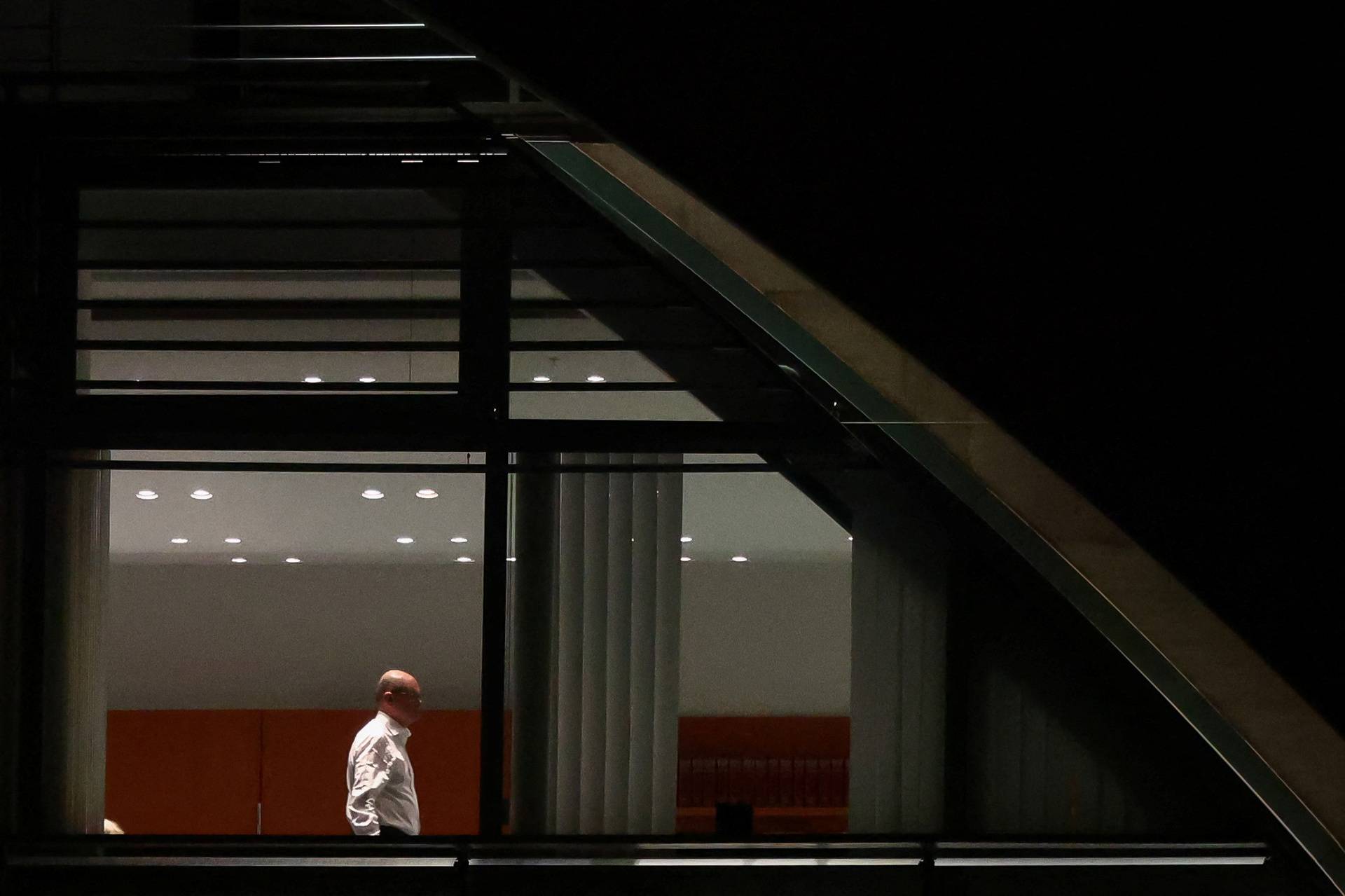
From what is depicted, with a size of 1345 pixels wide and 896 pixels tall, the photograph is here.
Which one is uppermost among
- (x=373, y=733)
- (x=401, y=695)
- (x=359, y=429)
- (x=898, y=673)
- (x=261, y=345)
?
(x=261, y=345)

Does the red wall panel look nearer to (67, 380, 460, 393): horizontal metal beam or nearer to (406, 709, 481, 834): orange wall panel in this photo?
(406, 709, 481, 834): orange wall panel

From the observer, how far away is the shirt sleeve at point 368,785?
5727 mm

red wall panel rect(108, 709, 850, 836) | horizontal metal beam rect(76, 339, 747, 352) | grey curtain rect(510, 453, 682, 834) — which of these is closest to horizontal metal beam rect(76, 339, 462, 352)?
horizontal metal beam rect(76, 339, 747, 352)

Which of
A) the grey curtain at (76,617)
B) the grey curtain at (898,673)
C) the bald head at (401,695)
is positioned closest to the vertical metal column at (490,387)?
the bald head at (401,695)

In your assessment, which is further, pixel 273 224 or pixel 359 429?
pixel 273 224

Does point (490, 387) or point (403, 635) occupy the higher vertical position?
point (490, 387)

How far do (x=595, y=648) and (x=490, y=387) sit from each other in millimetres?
1316

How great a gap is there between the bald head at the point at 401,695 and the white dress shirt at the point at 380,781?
0.05 m

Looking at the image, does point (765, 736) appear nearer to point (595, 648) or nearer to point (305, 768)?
point (595, 648)

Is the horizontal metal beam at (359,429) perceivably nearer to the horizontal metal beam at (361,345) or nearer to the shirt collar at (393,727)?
the horizontal metal beam at (361,345)

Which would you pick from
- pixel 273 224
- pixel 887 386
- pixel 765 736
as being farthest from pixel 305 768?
pixel 887 386

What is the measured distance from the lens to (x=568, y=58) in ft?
7.15

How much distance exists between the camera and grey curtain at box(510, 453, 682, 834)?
5.68 m

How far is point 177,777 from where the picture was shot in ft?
19.0
